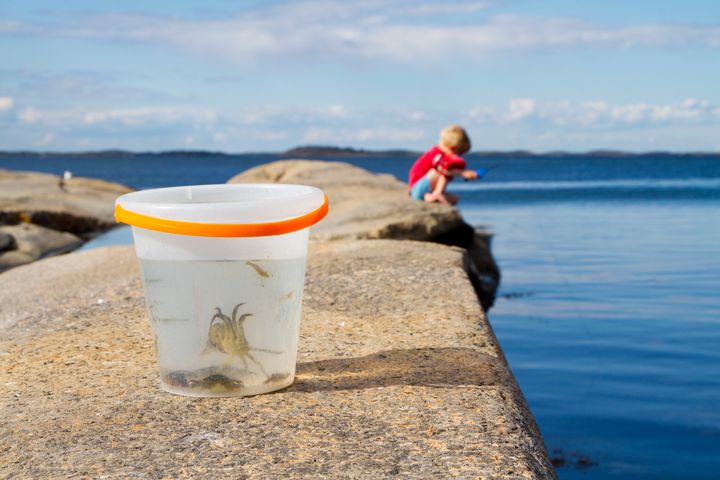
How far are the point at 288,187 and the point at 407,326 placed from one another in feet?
3.81

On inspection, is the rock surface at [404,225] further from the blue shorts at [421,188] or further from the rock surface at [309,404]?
the rock surface at [309,404]

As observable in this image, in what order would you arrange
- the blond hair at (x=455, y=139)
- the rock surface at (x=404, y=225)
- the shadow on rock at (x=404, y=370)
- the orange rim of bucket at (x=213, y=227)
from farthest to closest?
the blond hair at (x=455, y=139) → the rock surface at (x=404, y=225) → the shadow on rock at (x=404, y=370) → the orange rim of bucket at (x=213, y=227)

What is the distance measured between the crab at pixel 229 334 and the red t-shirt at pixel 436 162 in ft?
20.9

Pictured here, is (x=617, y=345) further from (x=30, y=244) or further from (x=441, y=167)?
Answer: (x=30, y=244)

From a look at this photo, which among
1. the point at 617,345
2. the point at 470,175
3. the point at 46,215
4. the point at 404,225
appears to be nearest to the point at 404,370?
the point at 617,345

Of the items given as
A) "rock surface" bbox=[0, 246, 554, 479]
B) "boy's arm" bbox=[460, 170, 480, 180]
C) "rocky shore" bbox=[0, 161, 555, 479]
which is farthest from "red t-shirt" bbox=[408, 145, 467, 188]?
"rock surface" bbox=[0, 246, 554, 479]

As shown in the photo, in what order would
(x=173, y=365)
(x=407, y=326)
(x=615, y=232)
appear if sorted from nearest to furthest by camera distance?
1. (x=173, y=365)
2. (x=407, y=326)
3. (x=615, y=232)

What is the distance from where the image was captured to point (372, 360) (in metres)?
3.84

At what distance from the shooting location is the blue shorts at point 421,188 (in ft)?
32.4

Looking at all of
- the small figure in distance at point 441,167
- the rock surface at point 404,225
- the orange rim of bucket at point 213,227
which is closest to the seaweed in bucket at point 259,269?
the orange rim of bucket at point 213,227

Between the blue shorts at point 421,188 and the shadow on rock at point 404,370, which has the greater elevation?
the shadow on rock at point 404,370

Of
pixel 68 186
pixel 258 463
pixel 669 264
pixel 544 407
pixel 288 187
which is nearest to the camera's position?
pixel 258 463

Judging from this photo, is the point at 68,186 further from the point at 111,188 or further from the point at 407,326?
the point at 407,326

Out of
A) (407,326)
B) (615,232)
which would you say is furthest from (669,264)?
(407,326)
